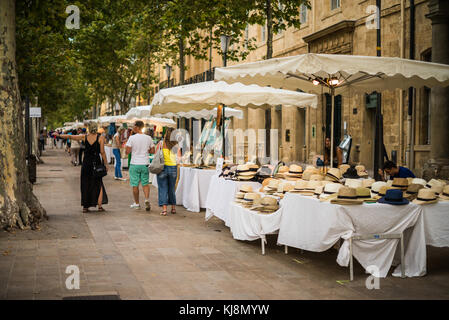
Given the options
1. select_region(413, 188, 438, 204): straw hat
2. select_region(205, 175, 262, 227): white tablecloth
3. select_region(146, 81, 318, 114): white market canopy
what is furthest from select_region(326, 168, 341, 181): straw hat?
select_region(146, 81, 318, 114): white market canopy

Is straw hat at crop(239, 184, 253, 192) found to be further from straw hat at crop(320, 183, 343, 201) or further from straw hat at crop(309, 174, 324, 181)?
straw hat at crop(320, 183, 343, 201)

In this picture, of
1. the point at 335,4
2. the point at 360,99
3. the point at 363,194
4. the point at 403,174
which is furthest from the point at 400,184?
the point at 335,4

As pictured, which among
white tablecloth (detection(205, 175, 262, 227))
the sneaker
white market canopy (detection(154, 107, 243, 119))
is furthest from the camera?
white market canopy (detection(154, 107, 243, 119))

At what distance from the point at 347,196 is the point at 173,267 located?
2302 mm

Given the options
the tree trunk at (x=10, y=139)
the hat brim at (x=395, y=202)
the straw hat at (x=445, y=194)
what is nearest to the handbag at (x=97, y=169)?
the tree trunk at (x=10, y=139)

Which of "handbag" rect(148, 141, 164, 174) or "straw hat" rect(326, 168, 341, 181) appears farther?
"handbag" rect(148, 141, 164, 174)

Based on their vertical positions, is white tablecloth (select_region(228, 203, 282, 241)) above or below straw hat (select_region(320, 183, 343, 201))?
below

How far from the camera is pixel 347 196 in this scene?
287 inches

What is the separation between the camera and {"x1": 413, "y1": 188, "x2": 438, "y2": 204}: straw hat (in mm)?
7480

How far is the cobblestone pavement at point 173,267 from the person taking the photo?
21.4 ft

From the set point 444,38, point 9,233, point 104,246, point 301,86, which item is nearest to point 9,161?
point 9,233

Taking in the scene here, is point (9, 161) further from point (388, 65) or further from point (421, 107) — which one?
point (421, 107)

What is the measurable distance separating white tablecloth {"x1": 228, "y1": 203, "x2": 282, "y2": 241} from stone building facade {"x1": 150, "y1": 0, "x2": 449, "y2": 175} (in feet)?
23.1
